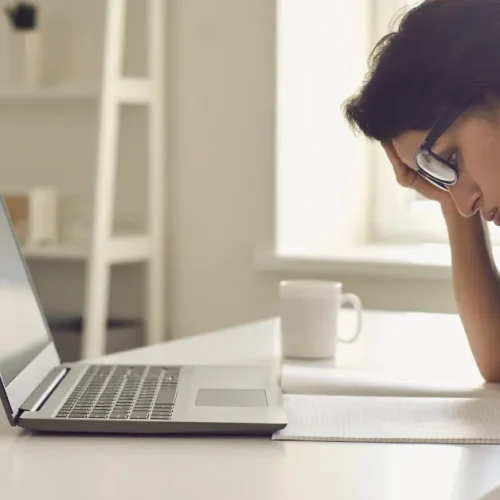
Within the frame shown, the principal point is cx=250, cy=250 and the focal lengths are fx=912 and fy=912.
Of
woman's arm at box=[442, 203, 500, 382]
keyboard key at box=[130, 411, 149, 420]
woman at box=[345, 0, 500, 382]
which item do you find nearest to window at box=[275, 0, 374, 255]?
woman's arm at box=[442, 203, 500, 382]

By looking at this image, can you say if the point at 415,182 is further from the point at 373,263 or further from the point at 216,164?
the point at 216,164

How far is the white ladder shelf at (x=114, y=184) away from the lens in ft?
7.20

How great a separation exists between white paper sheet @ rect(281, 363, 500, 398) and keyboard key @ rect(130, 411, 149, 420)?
0.65 ft

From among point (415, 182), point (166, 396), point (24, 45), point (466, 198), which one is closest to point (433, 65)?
point (466, 198)

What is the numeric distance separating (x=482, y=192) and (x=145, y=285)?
1488mm

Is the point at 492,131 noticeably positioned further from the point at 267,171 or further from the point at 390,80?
the point at 267,171

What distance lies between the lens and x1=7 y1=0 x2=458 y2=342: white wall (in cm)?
224

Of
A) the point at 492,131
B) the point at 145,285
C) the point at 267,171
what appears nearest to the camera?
the point at 492,131

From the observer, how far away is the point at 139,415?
2.85 feet

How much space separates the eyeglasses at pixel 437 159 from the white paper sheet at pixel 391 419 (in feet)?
0.80

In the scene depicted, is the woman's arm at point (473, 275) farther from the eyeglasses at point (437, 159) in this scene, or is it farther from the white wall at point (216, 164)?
the white wall at point (216, 164)

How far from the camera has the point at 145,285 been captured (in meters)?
2.39

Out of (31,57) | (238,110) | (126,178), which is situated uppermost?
(31,57)

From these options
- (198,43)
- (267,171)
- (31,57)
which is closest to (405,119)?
(267,171)
